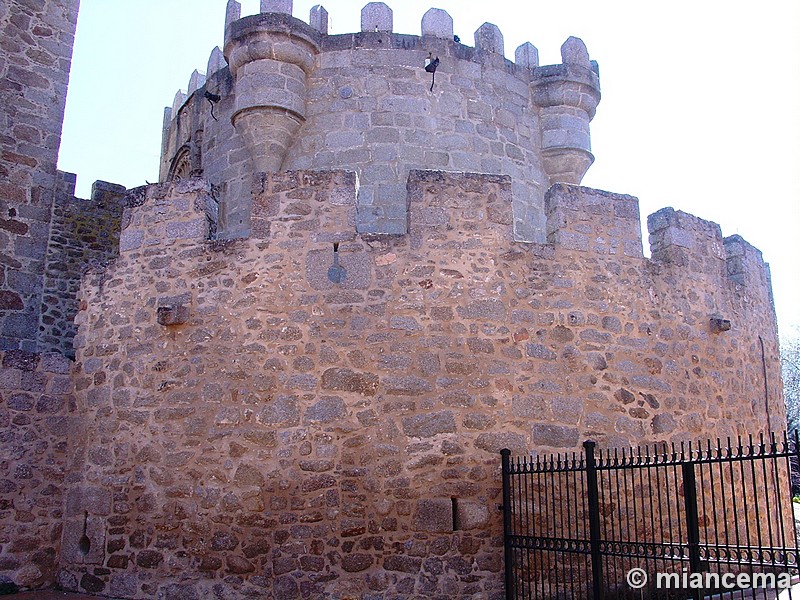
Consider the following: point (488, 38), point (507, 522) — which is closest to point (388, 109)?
point (488, 38)

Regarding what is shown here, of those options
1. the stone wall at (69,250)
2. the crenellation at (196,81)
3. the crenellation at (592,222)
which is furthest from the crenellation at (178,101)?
the crenellation at (592,222)

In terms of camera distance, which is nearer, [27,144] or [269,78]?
[269,78]

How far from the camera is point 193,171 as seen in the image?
450 inches

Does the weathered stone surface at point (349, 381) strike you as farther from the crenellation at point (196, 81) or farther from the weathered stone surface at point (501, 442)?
the crenellation at point (196, 81)

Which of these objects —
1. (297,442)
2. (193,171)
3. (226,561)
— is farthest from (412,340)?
(193,171)

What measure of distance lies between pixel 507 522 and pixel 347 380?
195cm

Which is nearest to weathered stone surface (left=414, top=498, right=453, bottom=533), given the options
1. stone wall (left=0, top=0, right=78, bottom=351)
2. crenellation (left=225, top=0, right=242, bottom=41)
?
stone wall (left=0, top=0, right=78, bottom=351)

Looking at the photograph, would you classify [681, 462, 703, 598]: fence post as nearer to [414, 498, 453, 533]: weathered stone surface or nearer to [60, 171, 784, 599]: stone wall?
[60, 171, 784, 599]: stone wall

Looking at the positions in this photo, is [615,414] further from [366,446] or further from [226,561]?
[226,561]

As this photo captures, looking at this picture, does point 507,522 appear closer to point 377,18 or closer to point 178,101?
point 377,18

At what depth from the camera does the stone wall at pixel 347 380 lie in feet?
23.0

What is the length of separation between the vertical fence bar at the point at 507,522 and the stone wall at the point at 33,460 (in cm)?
444

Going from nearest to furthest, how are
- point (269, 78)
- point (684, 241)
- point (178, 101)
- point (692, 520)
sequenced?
point (692, 520), point (684, 241), point (269, 78), point (178, 101)

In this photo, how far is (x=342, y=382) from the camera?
7301 mm
